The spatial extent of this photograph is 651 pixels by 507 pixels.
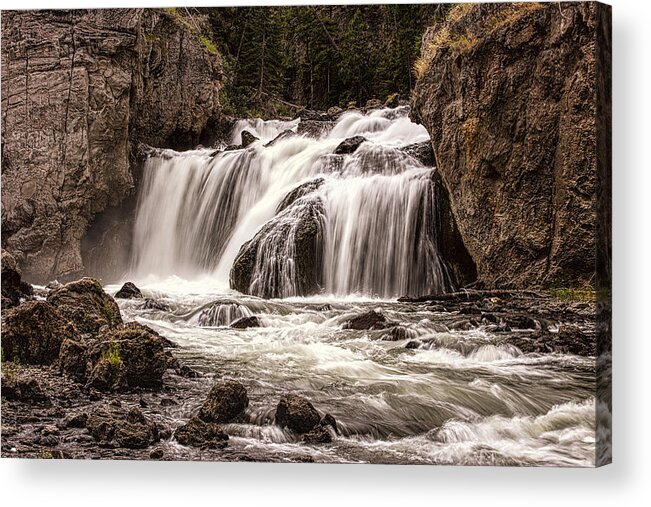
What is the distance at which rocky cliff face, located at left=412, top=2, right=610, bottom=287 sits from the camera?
7957mm

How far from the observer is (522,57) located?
27.5 feet

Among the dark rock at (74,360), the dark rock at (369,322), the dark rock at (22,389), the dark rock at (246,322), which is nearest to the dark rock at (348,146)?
the dark rock at (369,322)

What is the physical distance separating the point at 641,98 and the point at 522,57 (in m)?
1.03

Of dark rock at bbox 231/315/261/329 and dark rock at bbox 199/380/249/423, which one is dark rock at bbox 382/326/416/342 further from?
dark rock at bbox 199/380/249/423

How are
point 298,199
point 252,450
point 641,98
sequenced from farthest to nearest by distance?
point 298,199
point 252,450
point 641,98

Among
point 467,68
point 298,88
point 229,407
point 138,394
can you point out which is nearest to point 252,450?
point 229,407

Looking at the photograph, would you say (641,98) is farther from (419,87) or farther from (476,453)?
(476,453)

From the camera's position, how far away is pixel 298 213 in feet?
30.0

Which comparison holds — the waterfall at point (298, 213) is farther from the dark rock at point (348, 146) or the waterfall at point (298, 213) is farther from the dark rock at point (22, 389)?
the dark rock at point (22, 389)

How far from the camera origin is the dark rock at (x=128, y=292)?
29.6 ft

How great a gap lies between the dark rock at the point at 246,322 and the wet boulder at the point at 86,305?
1.03 m

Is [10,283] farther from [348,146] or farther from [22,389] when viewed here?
[348,146]

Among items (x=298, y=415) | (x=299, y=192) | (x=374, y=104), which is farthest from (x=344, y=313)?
(x=374, y=104)

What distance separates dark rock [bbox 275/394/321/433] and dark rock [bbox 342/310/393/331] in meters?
0.74
